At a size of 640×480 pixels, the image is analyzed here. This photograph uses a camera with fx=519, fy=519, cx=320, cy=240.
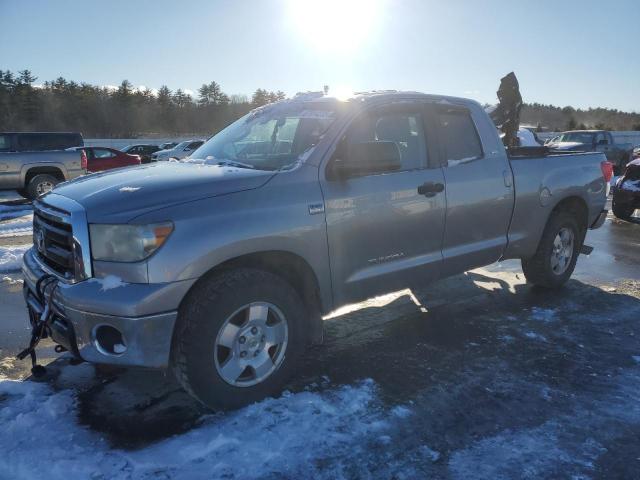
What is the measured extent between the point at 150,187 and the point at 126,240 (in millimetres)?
375

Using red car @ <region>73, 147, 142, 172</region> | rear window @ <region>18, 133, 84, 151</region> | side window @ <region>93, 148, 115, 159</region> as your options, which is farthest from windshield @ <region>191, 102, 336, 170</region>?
side window @ <region>93, 148, 115, 159</region>

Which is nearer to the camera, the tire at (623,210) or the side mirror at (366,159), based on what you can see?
the side mirror at (366,159)

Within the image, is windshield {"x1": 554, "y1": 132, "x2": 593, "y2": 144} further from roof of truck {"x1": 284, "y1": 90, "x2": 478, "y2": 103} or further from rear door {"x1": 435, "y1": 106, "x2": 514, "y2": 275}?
roof of truck {"x1": 284, "y1": 90, "x2": 478, "y2": 103}

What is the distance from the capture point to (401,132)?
13.2ft

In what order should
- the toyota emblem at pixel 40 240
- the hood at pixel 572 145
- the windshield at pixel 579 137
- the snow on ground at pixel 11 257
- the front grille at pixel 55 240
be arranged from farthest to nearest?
the windshield at pixel 579 137 → the hood at pixel 572 145 → the snow on ground at pixel 11 257 → the toyota emblem at pixel 40 240 → the front grille at pixel 55 240

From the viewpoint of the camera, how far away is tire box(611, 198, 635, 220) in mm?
9736

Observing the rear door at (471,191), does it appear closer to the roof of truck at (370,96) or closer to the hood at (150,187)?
the roof of truck at (370,96)

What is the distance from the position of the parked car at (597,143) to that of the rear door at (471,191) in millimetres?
16575

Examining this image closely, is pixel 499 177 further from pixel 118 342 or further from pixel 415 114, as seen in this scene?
pixel 118 342

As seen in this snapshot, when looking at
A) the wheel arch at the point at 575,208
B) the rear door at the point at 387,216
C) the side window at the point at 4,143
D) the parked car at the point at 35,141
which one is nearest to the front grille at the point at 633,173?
the wheel arch at the point at 575,208

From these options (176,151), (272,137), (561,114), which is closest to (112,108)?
(176,151)

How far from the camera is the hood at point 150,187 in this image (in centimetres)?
275

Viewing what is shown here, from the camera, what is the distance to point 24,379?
3.46 meters

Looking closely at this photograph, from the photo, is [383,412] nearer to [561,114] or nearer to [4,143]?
[4,143]
